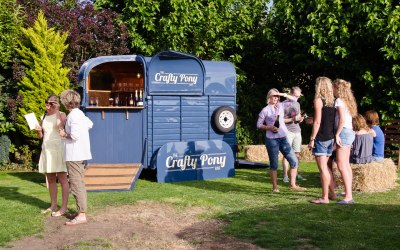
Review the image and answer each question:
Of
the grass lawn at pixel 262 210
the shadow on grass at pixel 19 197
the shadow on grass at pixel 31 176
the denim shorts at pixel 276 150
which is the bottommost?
the shadow on grass at pixel 31 176

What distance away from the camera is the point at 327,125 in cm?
702

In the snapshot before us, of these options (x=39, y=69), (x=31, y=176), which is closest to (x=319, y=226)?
(x=31, y=176)

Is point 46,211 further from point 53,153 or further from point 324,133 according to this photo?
point 324,133

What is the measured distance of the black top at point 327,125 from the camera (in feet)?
23.0

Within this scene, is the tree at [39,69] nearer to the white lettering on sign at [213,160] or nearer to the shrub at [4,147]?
the shrub at [4,147]

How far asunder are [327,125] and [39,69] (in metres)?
7.22

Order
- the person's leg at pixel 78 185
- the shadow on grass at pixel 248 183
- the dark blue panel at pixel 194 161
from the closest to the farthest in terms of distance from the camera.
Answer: the person's leg at pixel 78 185 < the shadow on grass at pixel 248 183 < the dark blue panel at pixel 194 161

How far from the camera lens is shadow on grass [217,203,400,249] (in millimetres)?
4961

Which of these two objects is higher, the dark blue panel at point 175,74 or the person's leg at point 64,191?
the dark blue panel at point 175,74

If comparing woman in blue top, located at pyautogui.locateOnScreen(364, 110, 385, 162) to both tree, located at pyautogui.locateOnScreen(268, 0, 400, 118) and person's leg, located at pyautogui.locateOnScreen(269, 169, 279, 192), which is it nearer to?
person's leg, located at pyautogui.locateOnScreen(269, 169, 279, 192)

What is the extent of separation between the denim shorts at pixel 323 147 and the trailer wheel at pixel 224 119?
3.87m

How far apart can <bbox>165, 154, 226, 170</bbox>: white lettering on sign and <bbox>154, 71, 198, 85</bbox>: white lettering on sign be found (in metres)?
1.55

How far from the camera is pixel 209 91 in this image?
35.2 ft

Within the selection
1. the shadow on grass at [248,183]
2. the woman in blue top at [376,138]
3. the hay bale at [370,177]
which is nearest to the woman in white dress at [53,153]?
the shadow on grass at [248,183]
